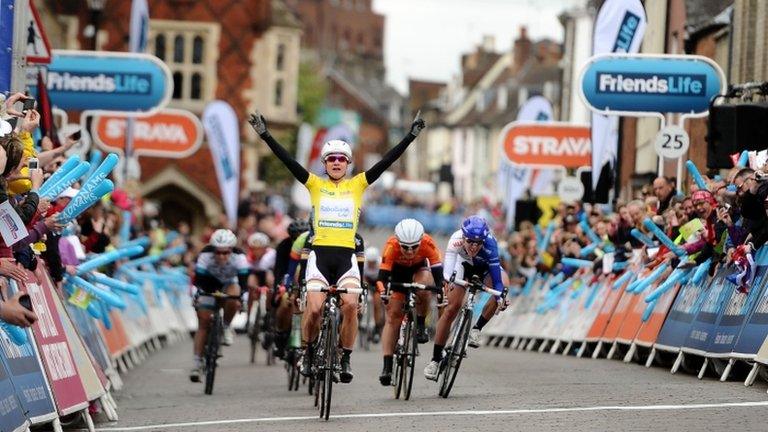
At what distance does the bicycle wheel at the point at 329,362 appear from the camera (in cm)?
1453

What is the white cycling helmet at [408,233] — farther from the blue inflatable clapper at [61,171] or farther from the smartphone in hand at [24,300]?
the smartphone in hand at [24,300]

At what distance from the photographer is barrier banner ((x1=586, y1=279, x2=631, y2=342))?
24.0 m

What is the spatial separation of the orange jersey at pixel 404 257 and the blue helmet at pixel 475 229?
0.65 meters

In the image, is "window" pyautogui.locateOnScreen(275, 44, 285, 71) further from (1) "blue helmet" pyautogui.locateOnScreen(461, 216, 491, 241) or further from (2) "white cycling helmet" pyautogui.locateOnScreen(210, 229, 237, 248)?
(1) "blue helmet" pyautogui.locateOnScreen(461, 216, 491, 241)

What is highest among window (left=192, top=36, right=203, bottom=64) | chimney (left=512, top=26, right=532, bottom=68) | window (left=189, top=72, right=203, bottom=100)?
chimney (left=512, top=26, right=532, bottom=68)

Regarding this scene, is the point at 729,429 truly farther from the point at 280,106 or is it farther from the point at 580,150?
the point at 280,106

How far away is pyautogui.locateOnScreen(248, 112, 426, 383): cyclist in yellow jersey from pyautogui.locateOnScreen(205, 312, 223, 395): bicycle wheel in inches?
155

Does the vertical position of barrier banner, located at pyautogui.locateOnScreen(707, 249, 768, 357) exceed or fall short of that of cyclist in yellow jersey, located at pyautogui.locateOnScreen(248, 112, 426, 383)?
it falls short

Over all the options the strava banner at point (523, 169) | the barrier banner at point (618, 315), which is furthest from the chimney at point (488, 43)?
the barrier banner at point (618, 315)

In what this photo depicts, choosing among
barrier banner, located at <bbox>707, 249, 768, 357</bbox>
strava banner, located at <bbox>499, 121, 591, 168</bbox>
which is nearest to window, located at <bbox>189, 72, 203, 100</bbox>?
strava banner, located at <bbox>499, 121, 591, 168</bbox>

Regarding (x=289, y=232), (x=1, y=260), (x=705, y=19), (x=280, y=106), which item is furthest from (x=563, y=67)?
(x=1, y=260)

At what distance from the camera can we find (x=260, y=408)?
1634 cm

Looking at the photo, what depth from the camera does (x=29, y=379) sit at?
12844mm

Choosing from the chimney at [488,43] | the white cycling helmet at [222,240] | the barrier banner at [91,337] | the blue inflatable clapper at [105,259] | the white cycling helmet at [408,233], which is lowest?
the barrier banner at [91,337]
